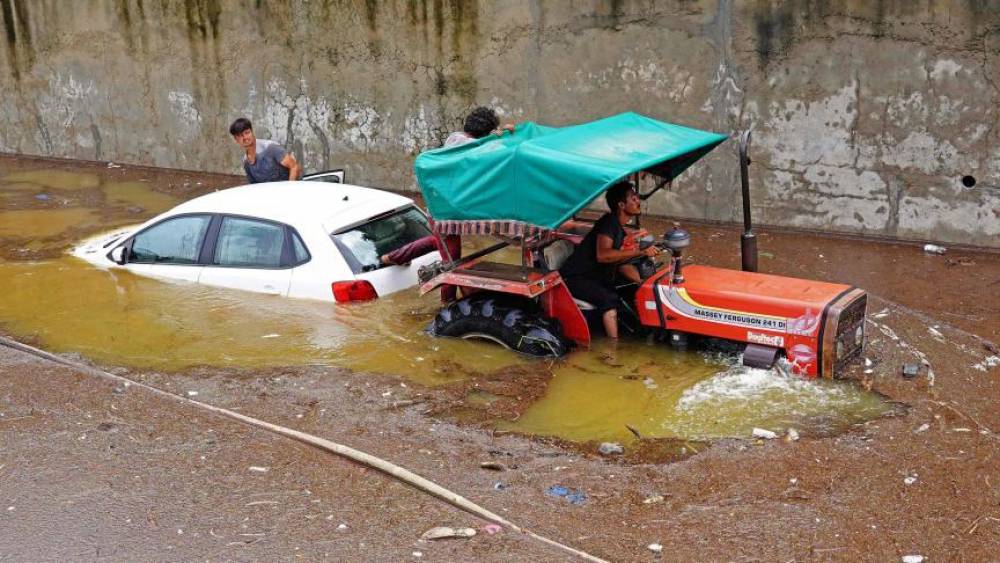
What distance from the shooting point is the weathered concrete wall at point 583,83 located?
11109mm

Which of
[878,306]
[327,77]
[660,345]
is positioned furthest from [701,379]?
[327,77]

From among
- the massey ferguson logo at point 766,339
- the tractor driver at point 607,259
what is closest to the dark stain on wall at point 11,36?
the tractor driver at point 607,259

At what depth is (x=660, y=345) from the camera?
8.44 meters

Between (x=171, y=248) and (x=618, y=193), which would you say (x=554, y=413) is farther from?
(x=171, y=248)

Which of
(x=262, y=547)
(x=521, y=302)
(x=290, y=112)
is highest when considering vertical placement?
(x=290, y=112)

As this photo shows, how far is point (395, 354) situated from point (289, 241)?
154cm

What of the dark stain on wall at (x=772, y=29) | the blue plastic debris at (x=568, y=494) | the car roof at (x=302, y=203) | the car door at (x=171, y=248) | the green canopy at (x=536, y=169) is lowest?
the blue plastic debris at (x=568, y=494)

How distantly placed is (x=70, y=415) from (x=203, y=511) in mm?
2040

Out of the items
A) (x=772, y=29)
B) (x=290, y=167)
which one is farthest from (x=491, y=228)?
(x=772, y=29)

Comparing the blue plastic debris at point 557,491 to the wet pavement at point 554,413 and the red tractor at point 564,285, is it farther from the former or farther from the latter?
the red tractor at point 564,285

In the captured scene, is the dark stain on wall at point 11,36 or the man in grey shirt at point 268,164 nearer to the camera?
the man in grey shirt at point 268,164

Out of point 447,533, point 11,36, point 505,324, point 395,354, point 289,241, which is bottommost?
→ point 447,533

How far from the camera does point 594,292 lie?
330 inches

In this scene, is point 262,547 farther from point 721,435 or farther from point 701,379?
point 701,379
